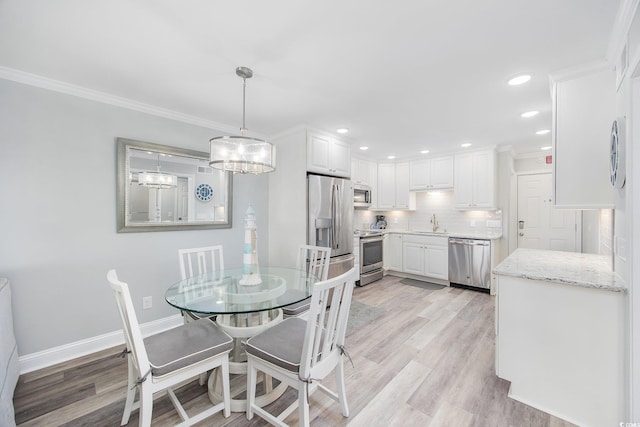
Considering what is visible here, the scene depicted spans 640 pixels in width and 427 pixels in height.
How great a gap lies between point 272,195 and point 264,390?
8.16 feet

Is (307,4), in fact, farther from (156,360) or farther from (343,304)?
(156,360)

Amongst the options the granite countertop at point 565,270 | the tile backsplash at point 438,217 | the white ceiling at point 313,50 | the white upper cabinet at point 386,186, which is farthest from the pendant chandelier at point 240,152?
the white upper cabinet at point 386,186

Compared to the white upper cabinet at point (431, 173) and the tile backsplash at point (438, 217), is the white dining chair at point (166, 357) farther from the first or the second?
the white upper cabinet at point (431, 173)

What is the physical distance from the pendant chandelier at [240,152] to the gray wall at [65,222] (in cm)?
136

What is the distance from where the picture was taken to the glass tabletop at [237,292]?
1698 millimetres

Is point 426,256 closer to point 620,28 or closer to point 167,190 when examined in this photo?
point 620,28

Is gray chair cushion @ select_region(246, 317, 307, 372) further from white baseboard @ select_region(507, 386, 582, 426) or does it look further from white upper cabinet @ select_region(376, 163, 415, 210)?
white upper cabinet @ select_region(376, 163, 415, 210)

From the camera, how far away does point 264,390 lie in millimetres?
1923

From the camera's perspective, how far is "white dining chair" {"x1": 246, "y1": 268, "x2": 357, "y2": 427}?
1363 millimetres

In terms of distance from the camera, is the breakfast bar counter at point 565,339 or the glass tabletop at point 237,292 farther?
the glass tabletop at point 237,292

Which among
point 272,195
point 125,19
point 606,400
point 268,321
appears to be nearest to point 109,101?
point 125,19

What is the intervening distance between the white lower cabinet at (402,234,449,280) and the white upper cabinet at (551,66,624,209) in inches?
109

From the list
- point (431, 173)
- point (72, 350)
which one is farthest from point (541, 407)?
point (431, 173)

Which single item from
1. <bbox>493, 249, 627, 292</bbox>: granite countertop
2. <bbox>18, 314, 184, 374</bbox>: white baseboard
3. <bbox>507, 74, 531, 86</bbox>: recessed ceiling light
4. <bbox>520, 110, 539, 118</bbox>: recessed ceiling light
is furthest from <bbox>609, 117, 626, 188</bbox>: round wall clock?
<bbox>18, 314, 184, 374</bbox>: white baseboard
